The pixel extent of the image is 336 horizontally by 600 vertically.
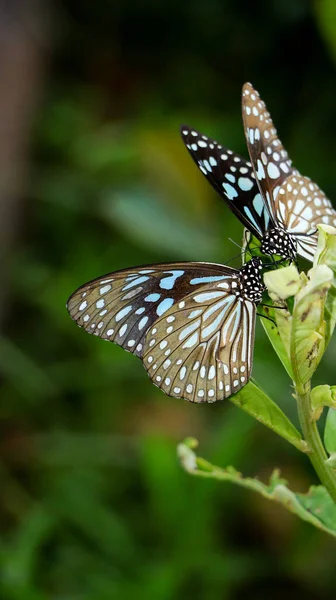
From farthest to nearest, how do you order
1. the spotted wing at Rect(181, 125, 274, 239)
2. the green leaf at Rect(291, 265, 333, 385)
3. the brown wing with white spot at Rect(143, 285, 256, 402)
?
the spotted wing at Rect(181, 125, 274, 239) → the brown wing with white spot at Rect(143, 285, 256, 402) → the green leaf at Rect(291, 265, 333, 385)

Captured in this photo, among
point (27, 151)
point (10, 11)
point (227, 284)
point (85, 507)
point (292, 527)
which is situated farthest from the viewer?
point (27, 151)

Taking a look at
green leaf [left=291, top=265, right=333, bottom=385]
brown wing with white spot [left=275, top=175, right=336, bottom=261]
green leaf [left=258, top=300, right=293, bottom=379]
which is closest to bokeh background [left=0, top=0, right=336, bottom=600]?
brown wing with white spot [left=275, top=175, right=336, bottom=261]

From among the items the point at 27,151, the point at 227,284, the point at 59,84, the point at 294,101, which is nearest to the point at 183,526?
the point at 227,284

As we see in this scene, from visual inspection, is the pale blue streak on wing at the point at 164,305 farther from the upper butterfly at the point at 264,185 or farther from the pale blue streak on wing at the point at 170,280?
the upper butterfly at the point at 264,185

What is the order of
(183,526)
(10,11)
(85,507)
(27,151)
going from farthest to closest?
1. (27,151)
2. (10,11)
3. (85,507)
4. (183,526)

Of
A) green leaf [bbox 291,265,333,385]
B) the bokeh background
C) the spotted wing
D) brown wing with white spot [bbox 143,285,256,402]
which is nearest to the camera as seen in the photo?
green leaf [bbox 291,265,333,385]

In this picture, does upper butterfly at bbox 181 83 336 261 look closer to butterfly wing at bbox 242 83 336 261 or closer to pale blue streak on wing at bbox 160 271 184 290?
butterfly wing at bbox 242 83 336 261

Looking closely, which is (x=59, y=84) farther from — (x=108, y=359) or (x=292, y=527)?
(x=292, y=527)

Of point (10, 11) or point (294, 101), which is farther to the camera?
point (294, 101)
